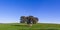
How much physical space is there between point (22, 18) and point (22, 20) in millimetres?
1325

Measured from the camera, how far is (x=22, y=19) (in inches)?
3659

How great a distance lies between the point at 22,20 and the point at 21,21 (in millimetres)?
952

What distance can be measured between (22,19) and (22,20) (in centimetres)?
194

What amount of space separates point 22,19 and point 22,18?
1.49 metres

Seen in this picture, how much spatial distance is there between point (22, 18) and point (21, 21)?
2.13 m

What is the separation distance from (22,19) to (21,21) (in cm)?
260

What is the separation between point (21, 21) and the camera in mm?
95062

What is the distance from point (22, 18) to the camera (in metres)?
94.3

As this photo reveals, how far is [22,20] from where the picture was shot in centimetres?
9475
